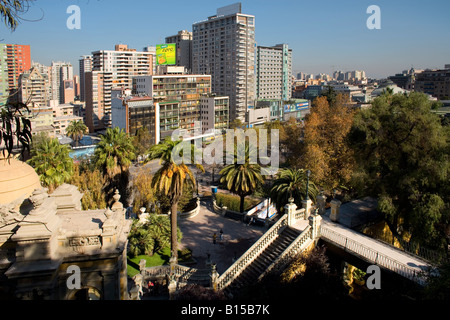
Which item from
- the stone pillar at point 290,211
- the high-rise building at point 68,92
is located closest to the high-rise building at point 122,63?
the high-rise building at point 68,92

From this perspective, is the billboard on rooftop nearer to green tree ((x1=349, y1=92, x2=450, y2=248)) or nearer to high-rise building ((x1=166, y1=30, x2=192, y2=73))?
high-rise building ((x1=166, y1=30, x2=192, y2=73))

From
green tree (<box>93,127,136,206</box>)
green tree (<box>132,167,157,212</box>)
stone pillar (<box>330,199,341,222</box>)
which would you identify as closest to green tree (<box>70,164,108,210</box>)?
green tree (<box>93,127,136,206</box>)

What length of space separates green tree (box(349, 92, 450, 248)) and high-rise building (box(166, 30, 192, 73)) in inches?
4487

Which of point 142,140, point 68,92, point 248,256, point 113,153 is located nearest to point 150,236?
point 248,256

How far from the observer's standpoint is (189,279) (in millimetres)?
20875

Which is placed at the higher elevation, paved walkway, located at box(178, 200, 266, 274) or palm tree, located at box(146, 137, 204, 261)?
palm tree, located at box(146, 137, 204, 261)

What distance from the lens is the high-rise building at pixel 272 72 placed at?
12788 cm

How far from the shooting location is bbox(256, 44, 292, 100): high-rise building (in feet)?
420

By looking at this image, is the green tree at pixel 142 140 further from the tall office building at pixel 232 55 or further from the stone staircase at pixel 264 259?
the stone staircase at pixel 264 259

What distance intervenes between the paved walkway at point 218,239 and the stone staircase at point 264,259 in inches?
123

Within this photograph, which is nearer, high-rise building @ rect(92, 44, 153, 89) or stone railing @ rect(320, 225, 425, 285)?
stone railing @ rect(320, 225, 425, 285)

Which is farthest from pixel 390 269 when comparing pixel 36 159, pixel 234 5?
pixel 234 5
